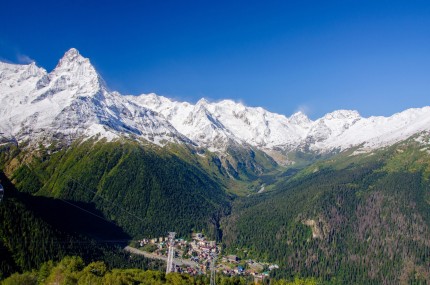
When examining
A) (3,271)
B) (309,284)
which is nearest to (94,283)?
(3,271)

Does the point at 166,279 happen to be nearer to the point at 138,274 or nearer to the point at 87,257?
the point at 138,274

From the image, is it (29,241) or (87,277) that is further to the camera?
(29,241)

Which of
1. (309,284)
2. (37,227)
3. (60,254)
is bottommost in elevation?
(309,284)

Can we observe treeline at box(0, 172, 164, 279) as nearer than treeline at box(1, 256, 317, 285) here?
No

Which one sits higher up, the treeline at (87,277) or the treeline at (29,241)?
the treeline at (29,241)

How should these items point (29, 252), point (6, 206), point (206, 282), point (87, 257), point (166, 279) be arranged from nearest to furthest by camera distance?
point (166, 279)
point (206, 282)
point (29, 252)
point (6, 206)
point (87, 257)

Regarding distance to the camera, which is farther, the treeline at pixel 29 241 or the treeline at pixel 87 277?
the treeline at pixel 29 241

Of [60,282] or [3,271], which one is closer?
[60,282]

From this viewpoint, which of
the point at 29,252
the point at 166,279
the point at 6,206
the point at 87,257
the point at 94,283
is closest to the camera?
the point at 94,283

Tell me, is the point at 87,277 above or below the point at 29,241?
below

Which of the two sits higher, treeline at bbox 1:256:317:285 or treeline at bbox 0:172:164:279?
treeline at bbox 0:172:164:279

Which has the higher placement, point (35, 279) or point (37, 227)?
point (37, 227)
